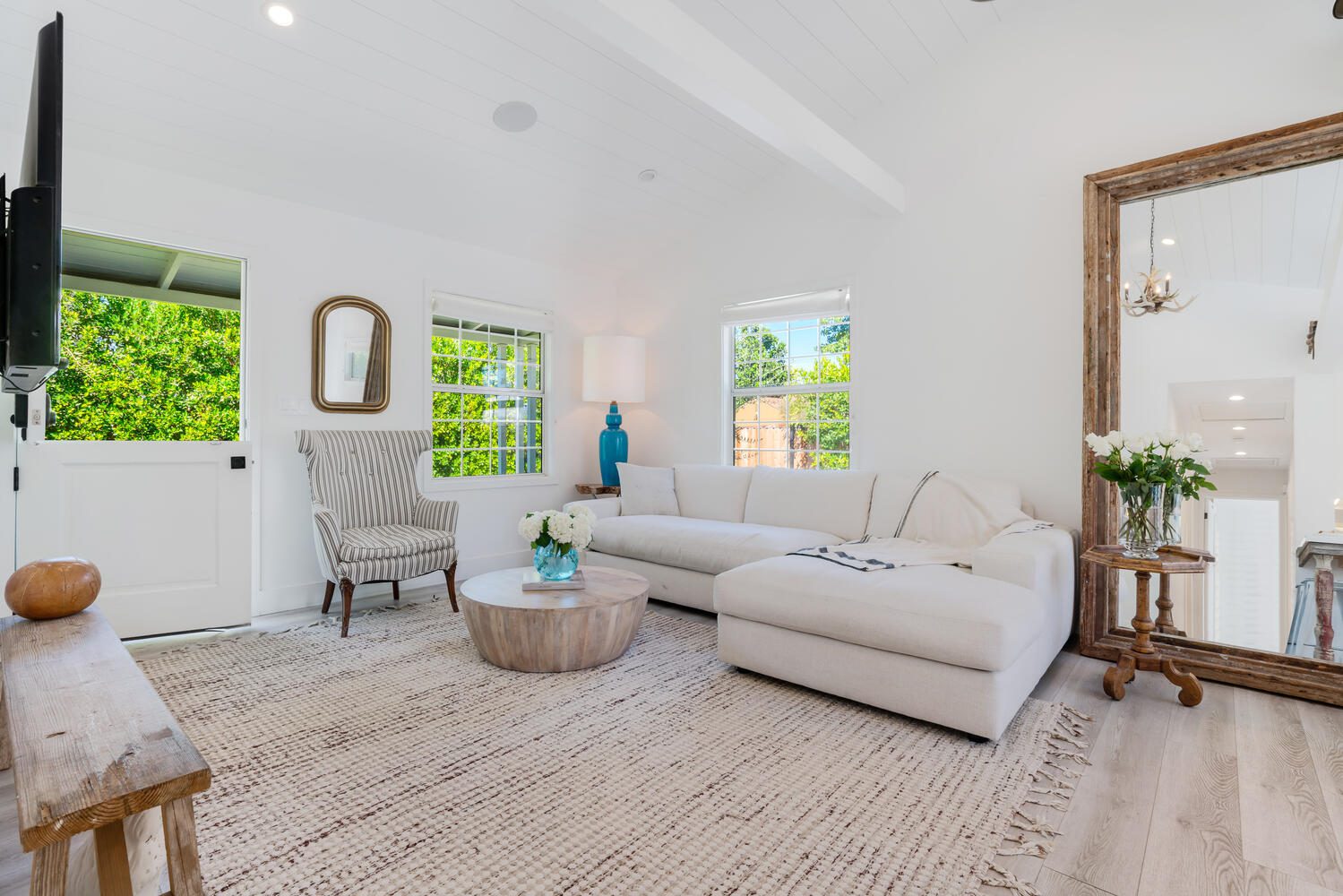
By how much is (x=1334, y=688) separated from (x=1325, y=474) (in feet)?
2.61

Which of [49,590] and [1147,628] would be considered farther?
[1147,628]

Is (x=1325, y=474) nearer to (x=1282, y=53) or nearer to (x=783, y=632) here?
(x=1282, y=53)

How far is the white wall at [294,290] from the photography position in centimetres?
331

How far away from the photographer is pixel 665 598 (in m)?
3.86

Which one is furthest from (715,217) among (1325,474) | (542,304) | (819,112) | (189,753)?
(189,753)

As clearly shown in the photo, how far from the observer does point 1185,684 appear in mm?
2500

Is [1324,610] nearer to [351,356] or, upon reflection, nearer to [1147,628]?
[1147,628]

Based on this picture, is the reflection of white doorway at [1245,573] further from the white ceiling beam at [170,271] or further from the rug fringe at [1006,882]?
the white ceiling beam at [170,271]

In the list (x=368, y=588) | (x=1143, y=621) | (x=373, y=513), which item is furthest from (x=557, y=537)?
(x=1143, y=621)

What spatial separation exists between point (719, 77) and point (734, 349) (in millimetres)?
2466

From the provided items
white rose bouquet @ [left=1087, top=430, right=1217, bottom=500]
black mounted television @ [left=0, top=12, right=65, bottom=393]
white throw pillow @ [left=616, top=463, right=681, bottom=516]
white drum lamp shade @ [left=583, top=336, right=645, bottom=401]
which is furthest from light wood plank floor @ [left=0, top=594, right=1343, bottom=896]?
white drum lamp shade @ [left=583, top=336, right=645, bottom=401]

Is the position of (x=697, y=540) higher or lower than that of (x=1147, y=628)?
higher

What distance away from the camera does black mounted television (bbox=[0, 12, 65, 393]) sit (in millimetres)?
1505

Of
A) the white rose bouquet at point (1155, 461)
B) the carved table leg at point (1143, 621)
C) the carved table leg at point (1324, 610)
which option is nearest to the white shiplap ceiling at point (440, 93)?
the white rose bouquet at point (1155, 461)
